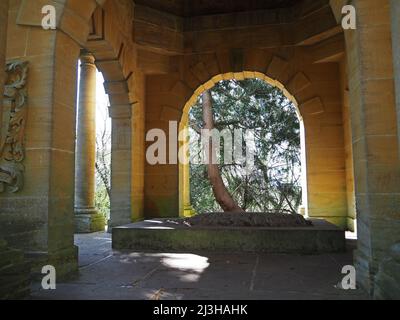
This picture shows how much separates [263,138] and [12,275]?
36.9ft

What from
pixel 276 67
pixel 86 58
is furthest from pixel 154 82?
pixel 276 67

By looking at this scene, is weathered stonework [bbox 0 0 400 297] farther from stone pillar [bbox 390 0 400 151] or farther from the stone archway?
stone pillar [bbox 390 0 400 151]

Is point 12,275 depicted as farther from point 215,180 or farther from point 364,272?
point 215,180

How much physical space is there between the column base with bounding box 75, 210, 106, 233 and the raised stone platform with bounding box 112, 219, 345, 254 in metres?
2.62

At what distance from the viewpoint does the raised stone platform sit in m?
5.40

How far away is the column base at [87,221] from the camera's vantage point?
8328 millimetres

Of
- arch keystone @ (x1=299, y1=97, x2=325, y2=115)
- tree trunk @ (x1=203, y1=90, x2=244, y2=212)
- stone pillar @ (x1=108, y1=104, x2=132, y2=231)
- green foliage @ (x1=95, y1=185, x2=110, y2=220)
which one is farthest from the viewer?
green foliage @ (x1=95, y1=185, x2=110, y2=220)

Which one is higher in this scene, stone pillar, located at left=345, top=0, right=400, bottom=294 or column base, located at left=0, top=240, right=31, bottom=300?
stone pillar, located at left=345, top=0, right=400, bottom=294

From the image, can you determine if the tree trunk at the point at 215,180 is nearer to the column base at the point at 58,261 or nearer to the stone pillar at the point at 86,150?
the stone pillar at the point at 86,150

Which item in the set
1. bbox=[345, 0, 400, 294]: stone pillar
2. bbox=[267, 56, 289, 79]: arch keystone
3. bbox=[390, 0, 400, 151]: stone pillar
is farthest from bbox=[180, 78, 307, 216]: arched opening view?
bbox=[390, 0, 400, 151]: stone pillar

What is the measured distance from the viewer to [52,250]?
3.85 metres

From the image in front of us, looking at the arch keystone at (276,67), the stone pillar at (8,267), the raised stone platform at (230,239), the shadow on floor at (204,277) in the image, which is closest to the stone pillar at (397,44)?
the shadow on floor at (204,277)

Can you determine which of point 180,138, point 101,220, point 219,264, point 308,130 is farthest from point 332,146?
point 101,220

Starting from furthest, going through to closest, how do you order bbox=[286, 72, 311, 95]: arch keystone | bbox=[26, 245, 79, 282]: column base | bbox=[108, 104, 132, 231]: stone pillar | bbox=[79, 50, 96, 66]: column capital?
bbox=[79, 50, 96, 66]: column capital
bbox=[286, 72, 311, 95]: arch keystone
bbox=[108, 104, 132, 231]: stone pillar
bbox=[26, 245, 79, 282]: column base
